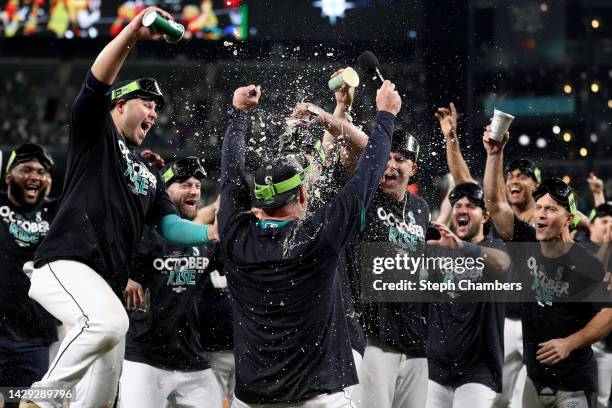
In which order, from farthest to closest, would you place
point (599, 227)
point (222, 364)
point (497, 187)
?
point (599, 227) < point (222, 364) < point (497, 187)

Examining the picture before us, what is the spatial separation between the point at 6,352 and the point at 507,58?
11671 millimetres

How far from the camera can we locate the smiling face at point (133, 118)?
550 centimetres

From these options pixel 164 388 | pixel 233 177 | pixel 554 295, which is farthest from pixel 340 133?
pixel 164 388

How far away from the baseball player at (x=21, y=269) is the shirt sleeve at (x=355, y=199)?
3638 millimetres

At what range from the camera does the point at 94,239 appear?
4.87m

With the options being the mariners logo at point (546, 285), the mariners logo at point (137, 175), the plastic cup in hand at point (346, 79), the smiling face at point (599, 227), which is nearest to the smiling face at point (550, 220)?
the mariners logo at point (546, 285)

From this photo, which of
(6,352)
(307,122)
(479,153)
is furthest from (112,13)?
(307,122)


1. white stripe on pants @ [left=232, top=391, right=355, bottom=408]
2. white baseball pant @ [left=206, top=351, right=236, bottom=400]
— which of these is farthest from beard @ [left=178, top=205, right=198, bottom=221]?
white stripe on pants @ [left=232, top=391, right=355, bottom=408]

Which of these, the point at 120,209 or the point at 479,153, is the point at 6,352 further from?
the point at 479,153

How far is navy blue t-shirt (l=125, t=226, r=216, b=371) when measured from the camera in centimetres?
651

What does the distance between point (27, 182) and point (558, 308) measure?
4.19 meters

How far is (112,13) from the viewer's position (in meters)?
16.2

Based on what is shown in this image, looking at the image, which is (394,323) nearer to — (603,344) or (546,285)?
(546,285)

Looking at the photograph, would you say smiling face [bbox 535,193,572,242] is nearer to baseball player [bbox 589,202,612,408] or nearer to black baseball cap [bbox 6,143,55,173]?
baseball player [bbox 589,202,612,408]
